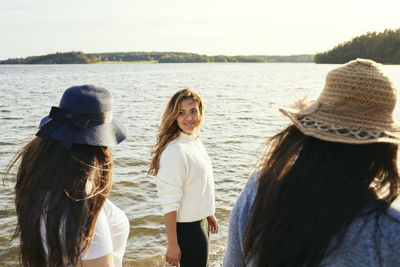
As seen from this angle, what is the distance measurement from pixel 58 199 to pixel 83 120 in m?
0.46

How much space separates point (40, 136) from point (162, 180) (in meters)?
1.45

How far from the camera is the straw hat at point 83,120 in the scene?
1.87 metres

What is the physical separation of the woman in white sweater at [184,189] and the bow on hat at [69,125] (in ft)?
4.09

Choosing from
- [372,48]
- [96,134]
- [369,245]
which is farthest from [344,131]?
[372,48]

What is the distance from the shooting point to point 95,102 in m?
2.01

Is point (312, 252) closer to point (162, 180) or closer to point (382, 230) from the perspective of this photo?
point (382, 230)

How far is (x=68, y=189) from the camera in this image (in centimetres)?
179

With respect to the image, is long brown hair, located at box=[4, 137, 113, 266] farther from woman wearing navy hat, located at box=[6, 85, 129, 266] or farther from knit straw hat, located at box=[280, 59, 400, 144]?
knit straw hat, located at box=[280, 59, 400, 144]

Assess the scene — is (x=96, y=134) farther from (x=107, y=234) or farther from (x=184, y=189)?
(x=184, y=189)

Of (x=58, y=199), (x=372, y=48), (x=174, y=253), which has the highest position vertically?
(x=372, y=48)

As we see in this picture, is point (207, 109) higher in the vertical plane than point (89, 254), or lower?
lower

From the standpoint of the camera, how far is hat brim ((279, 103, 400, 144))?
1.29m

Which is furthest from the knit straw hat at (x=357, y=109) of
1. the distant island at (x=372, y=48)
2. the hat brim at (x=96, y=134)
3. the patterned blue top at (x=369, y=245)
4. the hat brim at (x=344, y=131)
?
the distant island at (x=372, y=48)

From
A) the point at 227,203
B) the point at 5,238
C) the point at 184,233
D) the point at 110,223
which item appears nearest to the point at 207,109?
the point at 227,203
